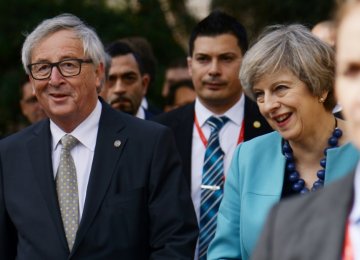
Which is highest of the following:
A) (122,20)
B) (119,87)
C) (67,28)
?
(122,20)

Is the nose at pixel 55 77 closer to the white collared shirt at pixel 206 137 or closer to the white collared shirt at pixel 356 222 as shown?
→ the white collared shirt at pixel 206 137

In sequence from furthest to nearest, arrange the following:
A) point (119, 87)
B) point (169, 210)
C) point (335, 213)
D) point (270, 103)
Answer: point (119, 87)
point (169, 210)
point (270, 103)
point (335, 213)

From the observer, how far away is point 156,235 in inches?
205

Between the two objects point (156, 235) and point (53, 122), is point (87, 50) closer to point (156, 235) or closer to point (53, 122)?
point (53, 122)

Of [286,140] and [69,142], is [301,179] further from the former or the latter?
[69,142]

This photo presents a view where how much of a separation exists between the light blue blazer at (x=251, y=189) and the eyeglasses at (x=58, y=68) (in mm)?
1062

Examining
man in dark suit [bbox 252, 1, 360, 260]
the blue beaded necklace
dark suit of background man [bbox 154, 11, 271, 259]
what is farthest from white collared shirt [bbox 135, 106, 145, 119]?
man in dark suit [bbox 252, 1, 360, 260]

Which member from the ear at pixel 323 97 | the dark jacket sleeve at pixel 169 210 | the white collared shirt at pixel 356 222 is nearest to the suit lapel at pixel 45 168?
the dark jacket sleeve at pixel 169 210

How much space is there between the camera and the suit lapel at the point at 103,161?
16.9ft

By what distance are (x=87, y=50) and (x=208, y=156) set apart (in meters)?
1.15

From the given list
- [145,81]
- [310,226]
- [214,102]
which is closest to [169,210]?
[214,102]

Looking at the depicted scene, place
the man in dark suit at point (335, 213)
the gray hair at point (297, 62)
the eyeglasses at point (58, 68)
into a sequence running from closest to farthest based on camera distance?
1. the man in dark suit at point (335, 213)
2. the gray hair at point (297, 62)
3. the eyeglasses at point (58, 68)

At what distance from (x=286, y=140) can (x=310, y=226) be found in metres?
2.38

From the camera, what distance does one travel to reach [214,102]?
666 cm
